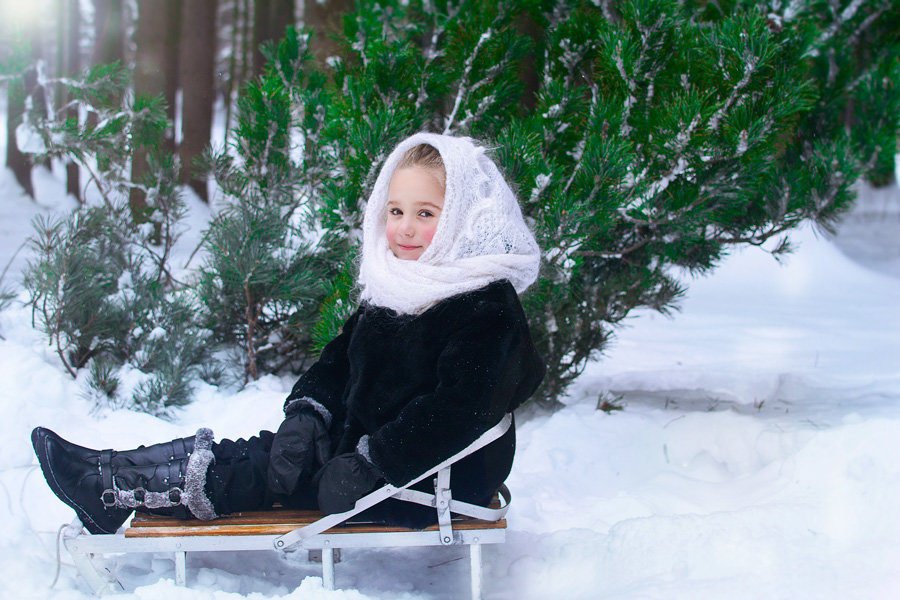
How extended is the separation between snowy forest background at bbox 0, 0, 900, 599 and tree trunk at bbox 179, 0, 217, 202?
3.91 meters

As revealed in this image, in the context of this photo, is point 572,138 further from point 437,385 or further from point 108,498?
point 108,498

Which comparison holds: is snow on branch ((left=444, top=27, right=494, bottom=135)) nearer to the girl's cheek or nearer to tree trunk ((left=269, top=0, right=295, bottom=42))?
the girl's cheek

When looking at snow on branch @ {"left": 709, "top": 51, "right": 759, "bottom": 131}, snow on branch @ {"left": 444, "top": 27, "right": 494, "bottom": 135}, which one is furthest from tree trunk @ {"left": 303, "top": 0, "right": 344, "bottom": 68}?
snow on branch @ {"left": 709, "top": 51, "right": 759, "bottom": 131}

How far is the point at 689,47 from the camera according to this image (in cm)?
300

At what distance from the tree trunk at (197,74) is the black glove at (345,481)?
696cm

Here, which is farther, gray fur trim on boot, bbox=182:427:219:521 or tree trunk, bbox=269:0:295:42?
tree trunk, bbox=269:0:295:42

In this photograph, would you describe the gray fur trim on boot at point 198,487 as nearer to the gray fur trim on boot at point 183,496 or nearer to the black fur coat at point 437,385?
the gray fur trim on boot at point 183,496

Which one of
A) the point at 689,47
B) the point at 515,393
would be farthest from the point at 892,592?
the point at 689,47

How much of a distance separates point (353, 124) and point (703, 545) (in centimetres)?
195

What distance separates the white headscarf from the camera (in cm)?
212

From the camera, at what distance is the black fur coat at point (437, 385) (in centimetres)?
205

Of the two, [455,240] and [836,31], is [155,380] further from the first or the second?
[836,31]

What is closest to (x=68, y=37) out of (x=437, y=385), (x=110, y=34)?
(x=110, y=34)

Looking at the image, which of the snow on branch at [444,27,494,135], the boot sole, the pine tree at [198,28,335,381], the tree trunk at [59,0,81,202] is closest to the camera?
the boot sole
